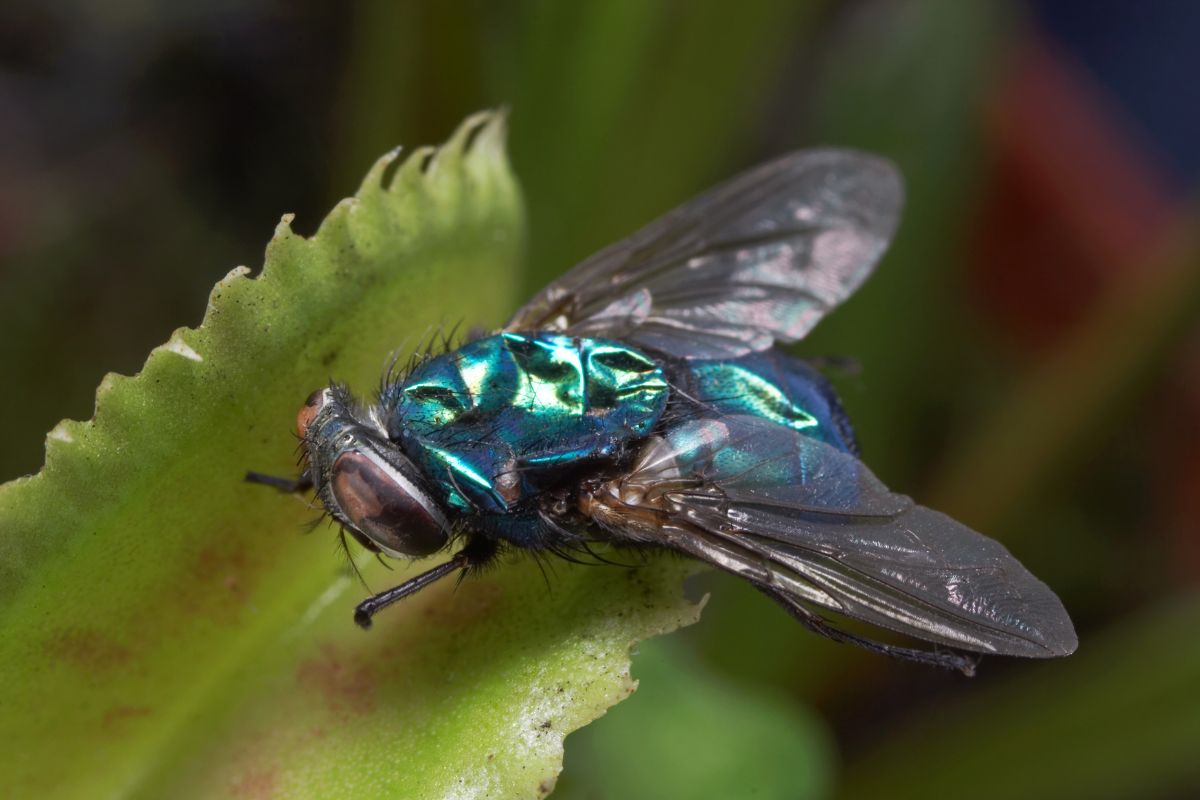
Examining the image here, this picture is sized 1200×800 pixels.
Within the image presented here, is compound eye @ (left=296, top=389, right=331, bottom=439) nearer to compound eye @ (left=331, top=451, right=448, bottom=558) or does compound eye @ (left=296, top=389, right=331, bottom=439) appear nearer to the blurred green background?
compound eye @ (left=331, top=451, right=448, bottom=558)

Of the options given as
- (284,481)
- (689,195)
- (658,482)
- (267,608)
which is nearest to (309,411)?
(284,481)

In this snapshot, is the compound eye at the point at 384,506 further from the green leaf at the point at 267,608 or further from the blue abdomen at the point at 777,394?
the blue abdomen at the point at 777,394

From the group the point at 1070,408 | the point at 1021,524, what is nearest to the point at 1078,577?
the point at 1021,524

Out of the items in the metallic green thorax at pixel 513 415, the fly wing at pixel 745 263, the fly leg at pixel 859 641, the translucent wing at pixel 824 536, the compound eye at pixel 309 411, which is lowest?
the fly leg at pixel 859 641

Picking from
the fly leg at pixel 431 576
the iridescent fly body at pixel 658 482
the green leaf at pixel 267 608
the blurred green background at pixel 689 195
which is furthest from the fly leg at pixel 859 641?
the blurred green background at pixel 689 195

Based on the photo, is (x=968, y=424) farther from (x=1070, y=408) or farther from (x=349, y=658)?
(x=349, y=658)

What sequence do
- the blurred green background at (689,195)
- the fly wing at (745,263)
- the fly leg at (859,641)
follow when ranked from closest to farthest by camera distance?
the fly leg at (859,641)
the fly wing at (745,263)
the blurred green background at (689,195)
